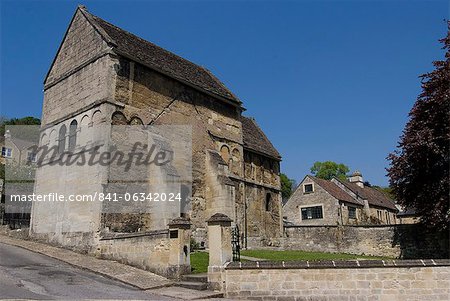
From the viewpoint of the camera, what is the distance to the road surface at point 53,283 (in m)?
9.70

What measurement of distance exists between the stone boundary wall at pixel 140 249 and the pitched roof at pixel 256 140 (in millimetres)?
13882

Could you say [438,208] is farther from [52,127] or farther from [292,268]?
[52,127]

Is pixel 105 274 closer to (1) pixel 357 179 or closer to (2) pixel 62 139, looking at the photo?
(2) pixel 62 139

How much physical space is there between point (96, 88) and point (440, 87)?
16.8 meters

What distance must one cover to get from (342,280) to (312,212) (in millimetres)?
30596

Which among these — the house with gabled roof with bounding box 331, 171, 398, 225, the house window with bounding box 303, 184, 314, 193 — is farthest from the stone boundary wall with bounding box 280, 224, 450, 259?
the house with gabled roof with bounding box 331, 171, 398, 225

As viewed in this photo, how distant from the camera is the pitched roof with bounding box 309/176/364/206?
130ft

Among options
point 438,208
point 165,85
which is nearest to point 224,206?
point 165,85

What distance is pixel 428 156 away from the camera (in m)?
19.2

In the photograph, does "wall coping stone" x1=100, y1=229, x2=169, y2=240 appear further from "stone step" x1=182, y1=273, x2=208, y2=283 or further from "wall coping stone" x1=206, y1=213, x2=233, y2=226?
"wall coping stone" x1=206, y1=213, x2=233, y2=226

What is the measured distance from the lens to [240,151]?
26234mm

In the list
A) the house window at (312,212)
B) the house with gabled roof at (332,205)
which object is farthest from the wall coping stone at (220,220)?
the house window at (312,212)

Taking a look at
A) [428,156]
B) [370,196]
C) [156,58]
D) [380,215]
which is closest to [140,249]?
[156,58]

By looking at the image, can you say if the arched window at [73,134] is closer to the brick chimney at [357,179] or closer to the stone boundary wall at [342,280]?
Answer: the stone boundary wall at [342,280]
